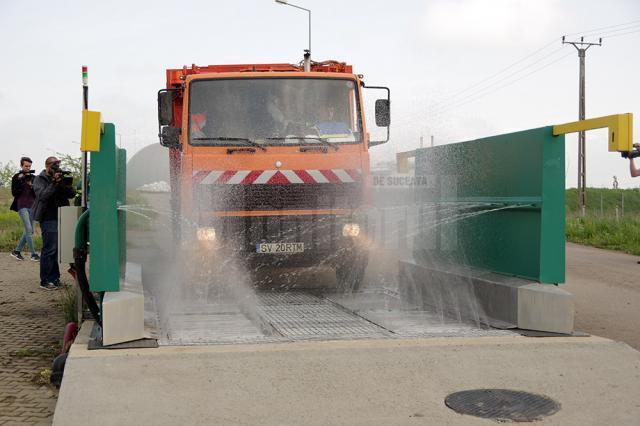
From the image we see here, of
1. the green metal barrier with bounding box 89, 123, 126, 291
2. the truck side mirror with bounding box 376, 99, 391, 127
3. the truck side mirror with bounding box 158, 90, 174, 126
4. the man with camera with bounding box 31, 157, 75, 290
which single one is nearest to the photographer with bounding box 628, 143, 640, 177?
the truck side mirror with bounding box 376, 99, 391, 127

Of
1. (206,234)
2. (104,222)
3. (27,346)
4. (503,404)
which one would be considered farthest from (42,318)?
(503,404)

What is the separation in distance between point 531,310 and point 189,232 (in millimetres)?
4062

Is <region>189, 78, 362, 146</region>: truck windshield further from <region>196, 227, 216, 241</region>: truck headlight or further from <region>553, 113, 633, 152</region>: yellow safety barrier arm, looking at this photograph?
<region>553, 113, 633, 152</region>: yellow safety barrier arm

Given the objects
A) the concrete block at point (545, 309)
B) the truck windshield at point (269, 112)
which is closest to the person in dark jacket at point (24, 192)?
the truck windshield at point (269, 112)

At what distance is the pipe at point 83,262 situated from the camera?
664 centimetres

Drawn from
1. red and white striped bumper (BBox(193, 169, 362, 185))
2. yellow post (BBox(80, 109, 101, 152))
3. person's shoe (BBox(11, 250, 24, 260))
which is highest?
yellow post (BBox(80, 109, 101, 152))

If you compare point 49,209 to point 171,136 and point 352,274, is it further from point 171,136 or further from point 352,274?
point 352,274

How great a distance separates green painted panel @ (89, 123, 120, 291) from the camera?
243 inches

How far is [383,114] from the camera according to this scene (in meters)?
9.78

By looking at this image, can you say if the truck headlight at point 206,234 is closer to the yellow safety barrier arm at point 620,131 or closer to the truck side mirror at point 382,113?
the truck side mirror at point 382,113

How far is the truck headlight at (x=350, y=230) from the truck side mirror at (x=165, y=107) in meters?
2.46

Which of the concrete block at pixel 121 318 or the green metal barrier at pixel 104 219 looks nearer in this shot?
the concrete block at pixel 121 318

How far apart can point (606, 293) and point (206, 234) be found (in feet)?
18.4

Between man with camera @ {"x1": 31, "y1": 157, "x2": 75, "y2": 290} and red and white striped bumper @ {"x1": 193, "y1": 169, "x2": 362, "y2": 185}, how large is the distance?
10.2 ft
